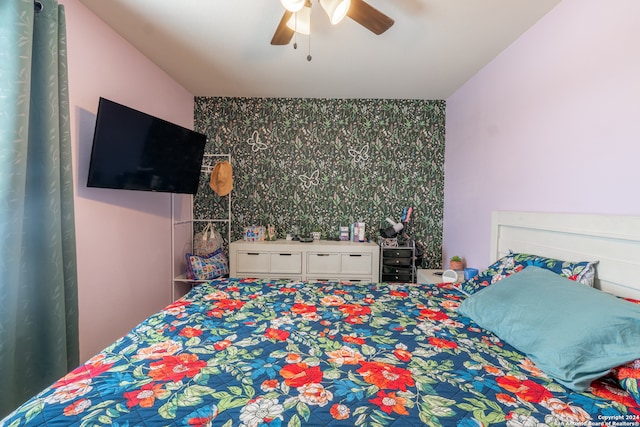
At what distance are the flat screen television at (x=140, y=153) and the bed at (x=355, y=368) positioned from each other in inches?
42.3

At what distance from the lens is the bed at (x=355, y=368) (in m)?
0.88

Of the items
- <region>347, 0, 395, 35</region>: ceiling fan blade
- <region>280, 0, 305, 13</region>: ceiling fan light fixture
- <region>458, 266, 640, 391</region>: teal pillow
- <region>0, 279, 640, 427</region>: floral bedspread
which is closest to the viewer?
<region>0, 279, 640, 427</region>: floral bedspread

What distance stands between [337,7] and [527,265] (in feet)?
5.79

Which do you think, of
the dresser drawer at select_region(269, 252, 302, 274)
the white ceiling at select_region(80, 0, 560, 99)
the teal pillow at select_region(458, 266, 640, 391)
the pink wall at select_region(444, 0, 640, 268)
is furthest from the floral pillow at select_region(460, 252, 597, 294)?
the dresser drawer at select_region(269, 252, 302, 274)

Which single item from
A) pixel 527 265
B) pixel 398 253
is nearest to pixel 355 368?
pixel 527 265

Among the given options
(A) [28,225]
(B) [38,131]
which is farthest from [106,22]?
(A) [28,225]

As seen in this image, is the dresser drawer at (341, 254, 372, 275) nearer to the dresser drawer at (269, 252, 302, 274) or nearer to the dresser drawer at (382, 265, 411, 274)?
the dresser drawer at (382, 265, 411, 274)

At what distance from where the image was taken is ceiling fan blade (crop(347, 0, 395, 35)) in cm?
161

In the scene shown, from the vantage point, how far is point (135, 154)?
232 cm

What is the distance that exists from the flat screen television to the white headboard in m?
2.79

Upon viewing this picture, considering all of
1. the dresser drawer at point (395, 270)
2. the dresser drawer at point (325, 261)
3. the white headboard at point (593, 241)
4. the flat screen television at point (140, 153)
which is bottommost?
the dresser drawer at point (395, 270)

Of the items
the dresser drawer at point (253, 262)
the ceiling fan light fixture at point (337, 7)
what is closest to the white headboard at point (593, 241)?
the ceiling fan light fixture at point (337, 7)

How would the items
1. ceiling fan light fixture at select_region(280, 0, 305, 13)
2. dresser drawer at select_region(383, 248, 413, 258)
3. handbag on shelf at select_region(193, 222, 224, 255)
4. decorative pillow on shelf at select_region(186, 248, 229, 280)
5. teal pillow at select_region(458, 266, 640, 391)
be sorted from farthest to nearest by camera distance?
handbag on shelf at select_region(193, 222, 224, 255)
dresser drawer at select_region(383, 248, 413, 258)
decorative pillow on shelf at select_region(186, 248, 229, 280)
ceiling fan light fixture at select_region(280, 0, 305, 13)
teal pillow at select_region(458, 266, 640, 391)

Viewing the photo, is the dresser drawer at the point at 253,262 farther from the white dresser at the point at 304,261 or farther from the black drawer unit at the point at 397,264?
the black drawer unit at the point at 397,264
